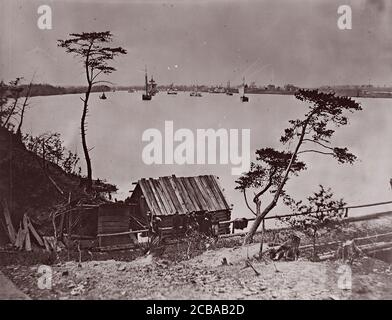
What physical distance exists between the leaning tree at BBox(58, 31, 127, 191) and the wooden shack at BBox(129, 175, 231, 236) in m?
0.85

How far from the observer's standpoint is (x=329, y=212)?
21.1ft

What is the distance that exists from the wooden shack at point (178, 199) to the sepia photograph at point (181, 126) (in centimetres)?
2

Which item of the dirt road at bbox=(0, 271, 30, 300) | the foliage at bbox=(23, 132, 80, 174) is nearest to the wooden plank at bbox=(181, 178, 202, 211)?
the foliage at bbox=(23, 132, 80, 174)

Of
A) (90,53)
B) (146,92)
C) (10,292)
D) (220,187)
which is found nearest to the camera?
(10,292)

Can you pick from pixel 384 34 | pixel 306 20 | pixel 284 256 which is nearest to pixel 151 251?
pixel 284 256

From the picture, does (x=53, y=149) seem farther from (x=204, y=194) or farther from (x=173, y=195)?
(x=204, y=194)

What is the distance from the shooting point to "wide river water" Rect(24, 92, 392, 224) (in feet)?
20.4

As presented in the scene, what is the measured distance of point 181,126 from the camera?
6215mm

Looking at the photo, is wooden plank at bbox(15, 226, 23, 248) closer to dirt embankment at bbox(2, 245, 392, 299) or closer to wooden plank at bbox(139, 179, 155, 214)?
dirt embankment at bbox(2, 245, 392, 299)

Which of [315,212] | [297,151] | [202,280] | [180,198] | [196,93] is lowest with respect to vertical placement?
[202,280]
